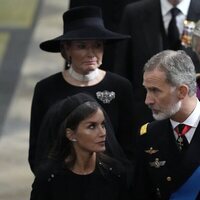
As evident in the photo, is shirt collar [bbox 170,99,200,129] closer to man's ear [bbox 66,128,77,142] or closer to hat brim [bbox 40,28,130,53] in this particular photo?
man's ear [bbox 66,128,77,142]

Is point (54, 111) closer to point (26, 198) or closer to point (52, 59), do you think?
point (26, 198)

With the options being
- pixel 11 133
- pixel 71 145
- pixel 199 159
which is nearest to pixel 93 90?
pixel 71 145

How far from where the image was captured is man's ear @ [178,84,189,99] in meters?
3.78

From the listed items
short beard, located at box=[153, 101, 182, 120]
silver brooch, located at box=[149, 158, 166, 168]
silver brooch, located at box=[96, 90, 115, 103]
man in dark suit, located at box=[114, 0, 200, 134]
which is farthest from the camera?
man in dark suit, located at box=[114, 0, 200, 134]

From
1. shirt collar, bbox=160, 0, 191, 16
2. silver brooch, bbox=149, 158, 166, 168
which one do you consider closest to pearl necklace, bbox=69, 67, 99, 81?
shirt collar, bbox=160, 0, 191, 16

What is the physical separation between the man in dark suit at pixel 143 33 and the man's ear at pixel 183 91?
1.40 metres

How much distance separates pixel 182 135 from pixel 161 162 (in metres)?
0.17

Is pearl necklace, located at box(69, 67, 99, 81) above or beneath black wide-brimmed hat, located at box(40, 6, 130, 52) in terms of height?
beneath

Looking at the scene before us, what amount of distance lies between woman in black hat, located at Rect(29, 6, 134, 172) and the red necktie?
0.78 metres

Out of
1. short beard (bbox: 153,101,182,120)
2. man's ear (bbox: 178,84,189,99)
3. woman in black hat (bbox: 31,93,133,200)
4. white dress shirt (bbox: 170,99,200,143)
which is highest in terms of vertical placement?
man's ear (bbox: 178,84,189,99)

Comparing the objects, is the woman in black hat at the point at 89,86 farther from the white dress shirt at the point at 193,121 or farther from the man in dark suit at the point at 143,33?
the white dress shirt at the point at 193,121

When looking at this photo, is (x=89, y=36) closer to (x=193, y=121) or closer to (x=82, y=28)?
(x=82, y=28)

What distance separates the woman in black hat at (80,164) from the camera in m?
3.93

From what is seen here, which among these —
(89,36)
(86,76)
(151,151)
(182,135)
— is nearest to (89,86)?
(86,76)
